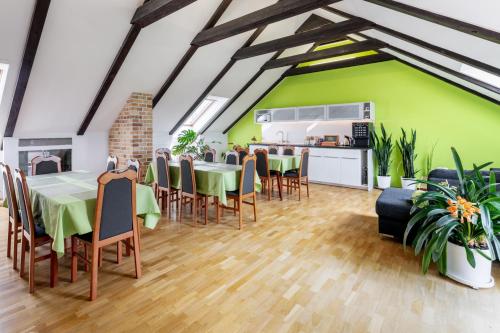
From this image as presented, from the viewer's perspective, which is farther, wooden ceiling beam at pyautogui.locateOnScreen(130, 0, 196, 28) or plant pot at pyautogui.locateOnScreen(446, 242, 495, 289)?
wooden ceiling beam at pyautogui.locateOnScreen(130, 0, 196, 28)

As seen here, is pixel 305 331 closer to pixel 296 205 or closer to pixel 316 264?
pixel 316 264

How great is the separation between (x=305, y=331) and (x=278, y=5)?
11.9 feet

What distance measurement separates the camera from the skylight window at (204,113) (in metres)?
7.41

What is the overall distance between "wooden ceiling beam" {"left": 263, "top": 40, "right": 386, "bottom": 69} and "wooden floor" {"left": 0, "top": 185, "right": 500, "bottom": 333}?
12.4ft

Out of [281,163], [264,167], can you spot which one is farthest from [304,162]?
[264,167]

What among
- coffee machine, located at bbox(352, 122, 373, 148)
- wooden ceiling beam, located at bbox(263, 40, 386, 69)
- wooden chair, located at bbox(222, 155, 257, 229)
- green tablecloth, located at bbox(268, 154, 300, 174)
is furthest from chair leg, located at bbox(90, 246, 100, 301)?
coffee machine, located at bbox(352, 122, 373, 148)

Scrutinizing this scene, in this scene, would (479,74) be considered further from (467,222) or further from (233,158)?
(233,158)

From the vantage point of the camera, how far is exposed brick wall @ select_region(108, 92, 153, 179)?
5.40 meters

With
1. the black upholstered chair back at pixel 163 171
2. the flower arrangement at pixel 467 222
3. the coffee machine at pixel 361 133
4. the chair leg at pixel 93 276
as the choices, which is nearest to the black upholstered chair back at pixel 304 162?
the coffee machine at pixel 361 133

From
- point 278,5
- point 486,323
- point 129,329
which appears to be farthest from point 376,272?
point 278,5

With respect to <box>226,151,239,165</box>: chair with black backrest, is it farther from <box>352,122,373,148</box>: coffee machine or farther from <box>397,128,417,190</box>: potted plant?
<box>397,128,417,190</box>: potted plant

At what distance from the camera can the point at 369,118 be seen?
610 cm

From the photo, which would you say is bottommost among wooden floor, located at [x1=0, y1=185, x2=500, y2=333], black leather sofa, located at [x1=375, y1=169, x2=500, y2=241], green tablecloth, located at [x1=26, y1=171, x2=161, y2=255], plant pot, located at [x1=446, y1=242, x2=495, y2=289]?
wooden floor, located at [x1=0, y1=185, x2=500, y2=333]

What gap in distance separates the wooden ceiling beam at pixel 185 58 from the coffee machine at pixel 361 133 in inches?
145
